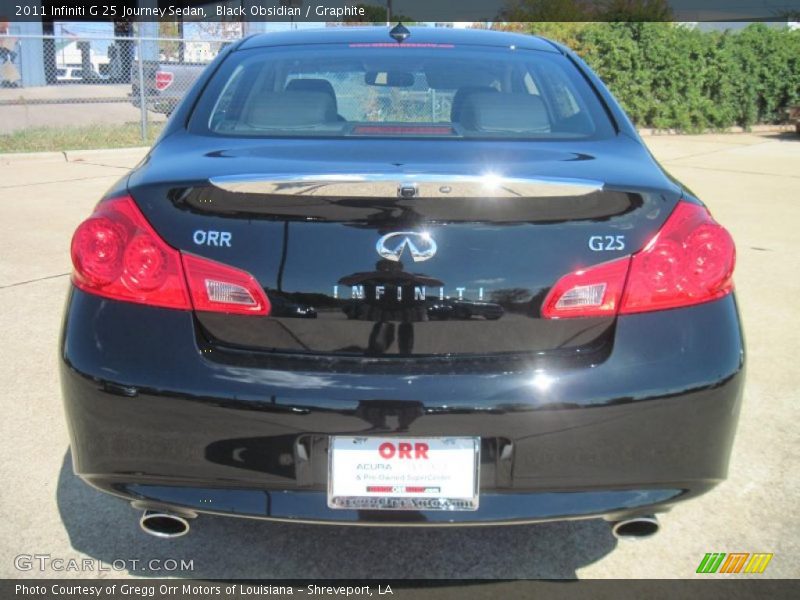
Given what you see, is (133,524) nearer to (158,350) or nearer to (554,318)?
(158,350)

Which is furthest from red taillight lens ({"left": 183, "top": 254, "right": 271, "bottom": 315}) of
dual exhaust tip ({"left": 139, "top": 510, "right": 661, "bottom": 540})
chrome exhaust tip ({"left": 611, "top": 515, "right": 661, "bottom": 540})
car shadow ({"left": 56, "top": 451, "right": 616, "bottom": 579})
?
chrome exhaust tip ({"left": 611, "top": 515, "right": 661, "bottom": 540})

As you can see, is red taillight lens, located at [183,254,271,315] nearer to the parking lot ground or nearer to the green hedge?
the parking lot ground

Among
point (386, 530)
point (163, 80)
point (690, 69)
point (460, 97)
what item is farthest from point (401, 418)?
point (690, 69)

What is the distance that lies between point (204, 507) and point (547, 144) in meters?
1.34

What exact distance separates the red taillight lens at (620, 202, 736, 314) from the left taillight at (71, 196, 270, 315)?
886 mm

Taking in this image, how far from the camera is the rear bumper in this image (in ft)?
6.45

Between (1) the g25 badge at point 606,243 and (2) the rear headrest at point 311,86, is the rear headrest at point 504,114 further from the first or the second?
(1) the g25 badge at point 606,243

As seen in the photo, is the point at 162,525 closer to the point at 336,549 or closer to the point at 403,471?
the point at 336,549

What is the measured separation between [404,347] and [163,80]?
13.2m

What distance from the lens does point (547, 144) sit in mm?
2426

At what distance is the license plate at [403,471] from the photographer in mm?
1982

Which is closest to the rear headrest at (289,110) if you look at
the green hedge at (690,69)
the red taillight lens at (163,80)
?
the red taillight lens at (163,80)

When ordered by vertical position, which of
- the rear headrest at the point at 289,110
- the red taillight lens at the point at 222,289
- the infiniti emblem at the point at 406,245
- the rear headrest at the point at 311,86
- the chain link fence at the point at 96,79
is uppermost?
the rear headrest at the point at 311,86

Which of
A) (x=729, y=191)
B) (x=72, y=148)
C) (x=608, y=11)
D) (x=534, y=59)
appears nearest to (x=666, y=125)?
(x=608, y=11)
